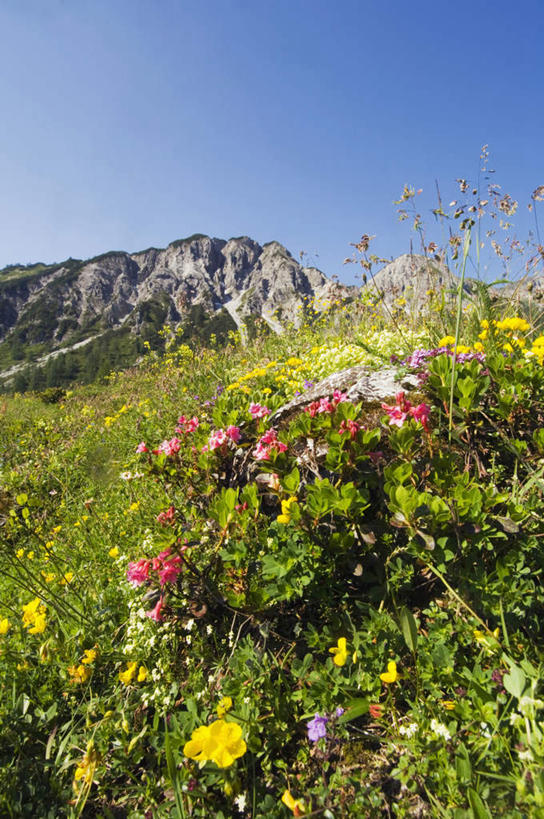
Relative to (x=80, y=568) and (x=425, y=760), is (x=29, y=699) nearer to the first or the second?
(x=80, y=568)

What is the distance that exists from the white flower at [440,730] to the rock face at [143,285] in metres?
143

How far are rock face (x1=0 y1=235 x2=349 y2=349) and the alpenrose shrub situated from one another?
142 meters

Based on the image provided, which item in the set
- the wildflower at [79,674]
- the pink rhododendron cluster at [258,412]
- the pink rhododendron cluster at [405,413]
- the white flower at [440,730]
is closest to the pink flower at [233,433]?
the pink rhododendron cluster at [258,412]

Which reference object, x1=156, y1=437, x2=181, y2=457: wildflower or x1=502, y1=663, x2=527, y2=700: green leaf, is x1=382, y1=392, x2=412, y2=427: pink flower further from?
x1=156, y1=437, x2=181, y2=457: wildflower

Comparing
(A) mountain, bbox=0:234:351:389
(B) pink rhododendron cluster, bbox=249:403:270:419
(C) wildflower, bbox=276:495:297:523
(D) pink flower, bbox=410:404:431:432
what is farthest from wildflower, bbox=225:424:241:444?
(A) mountain, bbox=0:234:351:389

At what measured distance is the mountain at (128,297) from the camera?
132375mm

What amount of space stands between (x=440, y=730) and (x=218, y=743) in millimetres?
742

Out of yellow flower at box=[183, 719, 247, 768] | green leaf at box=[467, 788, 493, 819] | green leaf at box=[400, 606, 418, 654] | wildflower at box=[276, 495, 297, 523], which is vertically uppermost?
wildflower at box=[276, 495, 297, 523]

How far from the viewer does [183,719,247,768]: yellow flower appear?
1113mm

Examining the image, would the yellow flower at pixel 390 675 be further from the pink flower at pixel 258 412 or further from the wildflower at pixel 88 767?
the pink flower at pixel 258 412

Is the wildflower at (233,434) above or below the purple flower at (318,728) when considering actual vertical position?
above

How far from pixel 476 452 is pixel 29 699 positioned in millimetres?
2754

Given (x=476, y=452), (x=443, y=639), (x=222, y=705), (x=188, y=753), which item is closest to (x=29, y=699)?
(x=222, y=705)

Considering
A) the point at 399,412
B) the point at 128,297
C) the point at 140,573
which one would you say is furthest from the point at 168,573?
the point at 128,297
